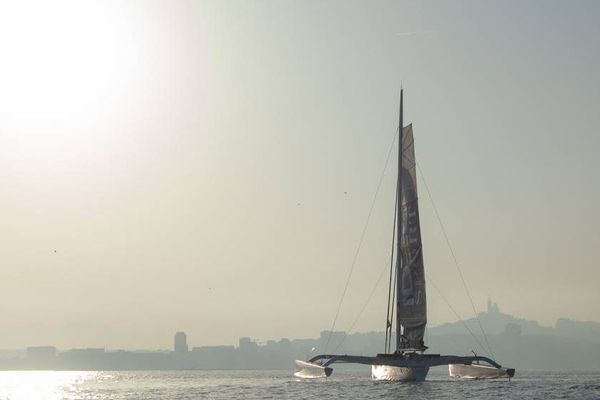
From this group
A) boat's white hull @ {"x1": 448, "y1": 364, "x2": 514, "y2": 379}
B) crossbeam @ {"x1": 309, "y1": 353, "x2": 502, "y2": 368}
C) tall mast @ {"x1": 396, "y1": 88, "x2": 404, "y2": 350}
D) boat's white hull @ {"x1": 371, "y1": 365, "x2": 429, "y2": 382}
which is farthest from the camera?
tall mast @ {"x1": 396, "y1": 88, "x2": 404, "y2": 350}

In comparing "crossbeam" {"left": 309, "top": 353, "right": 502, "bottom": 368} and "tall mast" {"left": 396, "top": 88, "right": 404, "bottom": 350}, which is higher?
"tall mast" {"left": 396, "top": 88, "right": 404, "bottom": 350}

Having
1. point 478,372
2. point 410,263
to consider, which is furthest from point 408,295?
point 478,372

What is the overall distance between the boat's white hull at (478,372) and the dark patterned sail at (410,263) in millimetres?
6248

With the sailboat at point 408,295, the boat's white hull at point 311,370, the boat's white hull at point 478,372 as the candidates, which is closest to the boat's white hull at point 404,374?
the sailboat at point 408,295

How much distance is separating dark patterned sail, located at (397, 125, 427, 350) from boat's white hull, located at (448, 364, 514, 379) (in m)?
6.25

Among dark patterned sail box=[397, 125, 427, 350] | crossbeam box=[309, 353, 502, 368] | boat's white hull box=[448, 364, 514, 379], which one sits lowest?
boat's white hull box=[448, 364, 514, 379]

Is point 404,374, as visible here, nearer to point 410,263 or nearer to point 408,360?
point 408,360

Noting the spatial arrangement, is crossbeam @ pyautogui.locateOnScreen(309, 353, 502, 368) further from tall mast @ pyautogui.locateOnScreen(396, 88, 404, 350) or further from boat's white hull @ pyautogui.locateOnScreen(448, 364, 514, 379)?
tall mast @ pyautogui.locateOnScreen(396, 88, 404, 350)

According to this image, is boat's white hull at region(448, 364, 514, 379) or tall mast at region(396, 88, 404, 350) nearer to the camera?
boat's white hull at region(448, 364, 514, 379)

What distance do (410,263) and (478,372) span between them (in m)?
12.2

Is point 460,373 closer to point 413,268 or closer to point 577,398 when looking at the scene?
point 413,268

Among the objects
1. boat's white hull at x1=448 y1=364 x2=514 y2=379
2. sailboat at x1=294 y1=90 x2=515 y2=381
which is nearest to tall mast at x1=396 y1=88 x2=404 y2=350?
sailboat at x1=294 y1=90 x2=515 y2=381

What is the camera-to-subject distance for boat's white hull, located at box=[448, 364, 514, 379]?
3383 inches

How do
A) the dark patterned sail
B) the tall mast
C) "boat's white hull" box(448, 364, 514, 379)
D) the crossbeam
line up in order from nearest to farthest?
the crossbeam
"boat's white hull" box(448, 364, 514, 379)
the dark patterned sail
the tall mast
